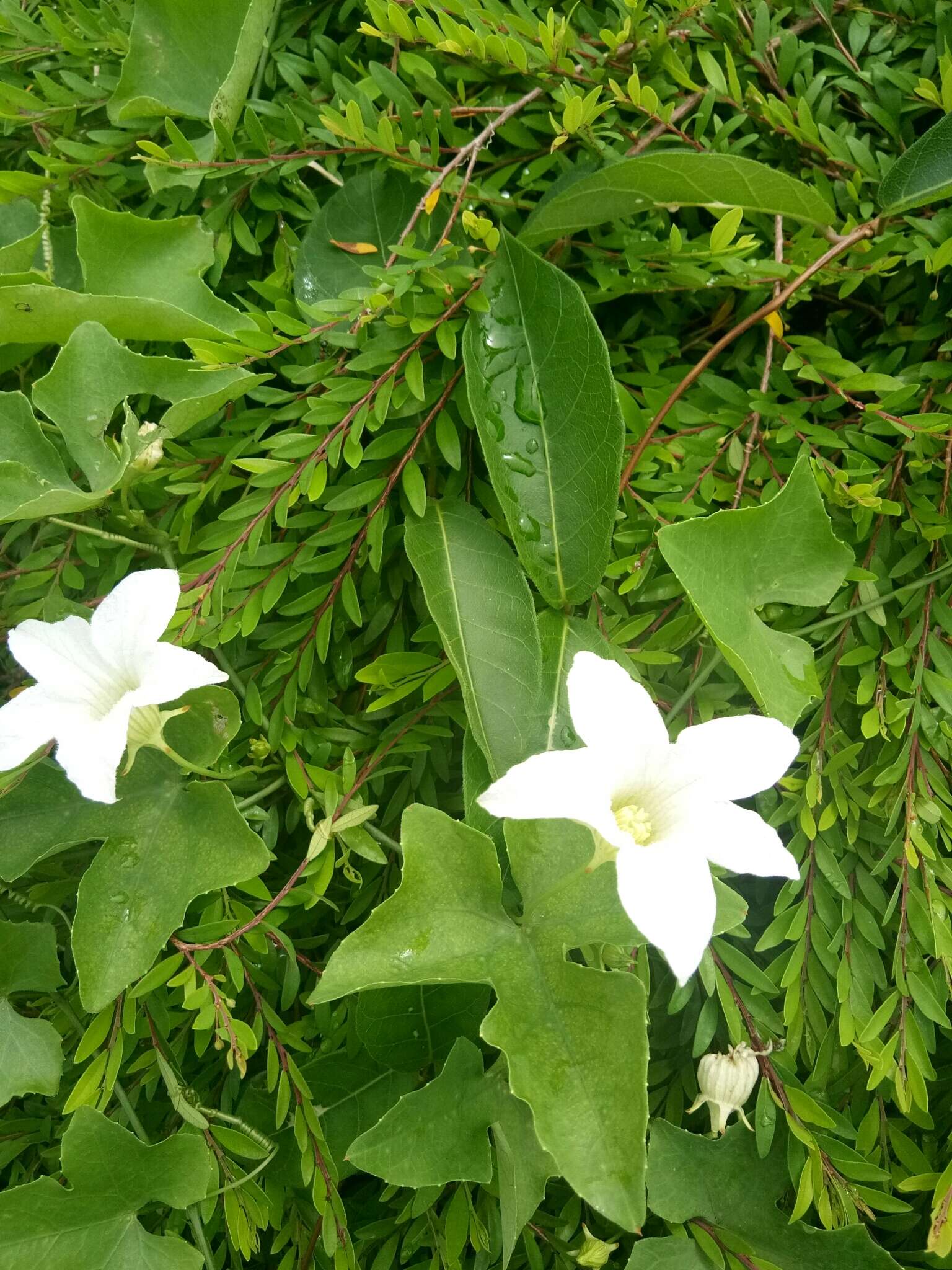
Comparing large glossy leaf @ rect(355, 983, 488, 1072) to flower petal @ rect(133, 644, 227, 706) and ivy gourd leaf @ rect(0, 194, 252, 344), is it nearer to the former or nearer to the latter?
flower petal @ rect(133, 644, 227, 706)

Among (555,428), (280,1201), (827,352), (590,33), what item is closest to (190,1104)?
(280,1201)

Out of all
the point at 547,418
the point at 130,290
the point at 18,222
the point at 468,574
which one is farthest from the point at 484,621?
the point at 18,222

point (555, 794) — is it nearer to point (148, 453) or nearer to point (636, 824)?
point (636, 824)

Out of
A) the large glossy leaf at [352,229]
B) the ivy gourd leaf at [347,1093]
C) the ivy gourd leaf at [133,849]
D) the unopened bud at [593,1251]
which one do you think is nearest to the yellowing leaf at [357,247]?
the large glossy leaf at [352,229]

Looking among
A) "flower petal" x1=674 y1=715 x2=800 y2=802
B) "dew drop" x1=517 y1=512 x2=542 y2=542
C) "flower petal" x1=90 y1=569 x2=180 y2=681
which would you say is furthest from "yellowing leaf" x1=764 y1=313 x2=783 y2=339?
"flower petal" x1=90 y1=569 x2=180 y2=681

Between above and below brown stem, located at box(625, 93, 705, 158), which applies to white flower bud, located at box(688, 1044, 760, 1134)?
below

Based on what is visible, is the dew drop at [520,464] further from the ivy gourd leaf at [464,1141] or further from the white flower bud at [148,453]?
the ivy gourd leaf at [464,1141]
